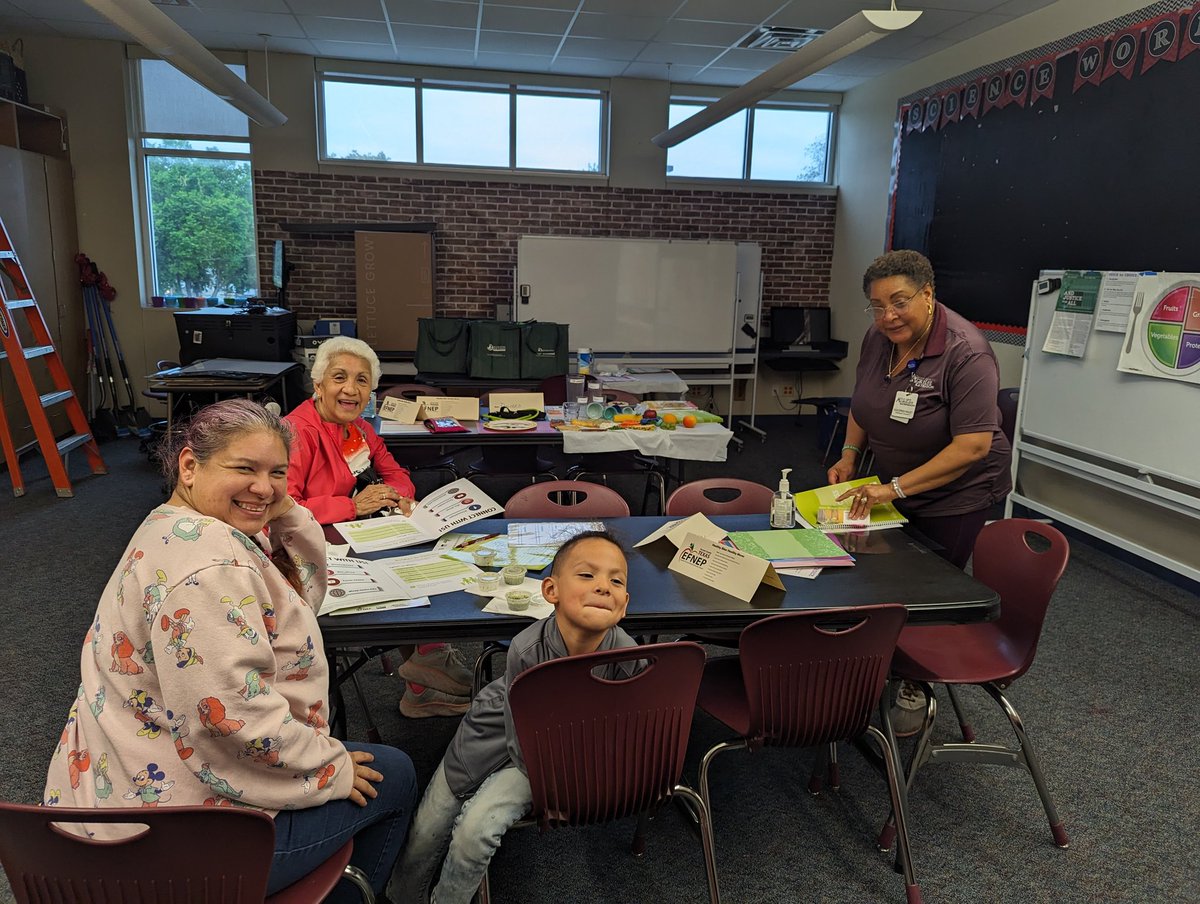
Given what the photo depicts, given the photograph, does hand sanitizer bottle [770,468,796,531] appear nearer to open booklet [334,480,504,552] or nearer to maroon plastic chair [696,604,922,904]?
maroon plastic chair [696,604,922,904]

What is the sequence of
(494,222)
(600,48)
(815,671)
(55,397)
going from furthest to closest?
1. (494,222)
2. (600,48)
3. (55,397)
4. (815,671)

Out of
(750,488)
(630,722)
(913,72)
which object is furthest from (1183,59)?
(630,722)

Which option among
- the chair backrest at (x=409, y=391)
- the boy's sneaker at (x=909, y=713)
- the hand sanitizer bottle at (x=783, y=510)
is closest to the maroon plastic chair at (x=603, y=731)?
the hand sanitizer bottle at (x=783, y=510)

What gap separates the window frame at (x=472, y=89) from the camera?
7.12m

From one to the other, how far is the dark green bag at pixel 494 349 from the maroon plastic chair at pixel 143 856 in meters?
4.37

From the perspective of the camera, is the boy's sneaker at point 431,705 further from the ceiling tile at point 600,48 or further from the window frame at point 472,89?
the window frame at point 472,89

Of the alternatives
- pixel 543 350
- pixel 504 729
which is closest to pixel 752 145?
pixel 543 350

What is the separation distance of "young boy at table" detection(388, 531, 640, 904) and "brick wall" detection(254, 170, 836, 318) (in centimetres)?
621

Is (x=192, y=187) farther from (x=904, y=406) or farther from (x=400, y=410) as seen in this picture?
(x=904, y=406)

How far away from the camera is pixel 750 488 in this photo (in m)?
2.84

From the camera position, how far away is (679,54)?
657cm

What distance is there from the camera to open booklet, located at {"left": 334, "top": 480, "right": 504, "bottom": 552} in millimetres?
2283

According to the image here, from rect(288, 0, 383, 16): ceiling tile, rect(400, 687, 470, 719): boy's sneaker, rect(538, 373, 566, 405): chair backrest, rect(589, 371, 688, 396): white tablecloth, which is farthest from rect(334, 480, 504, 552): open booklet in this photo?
rect(288, 0, 383, 16): ceiling tile

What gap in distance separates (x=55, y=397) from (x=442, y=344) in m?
2.55
